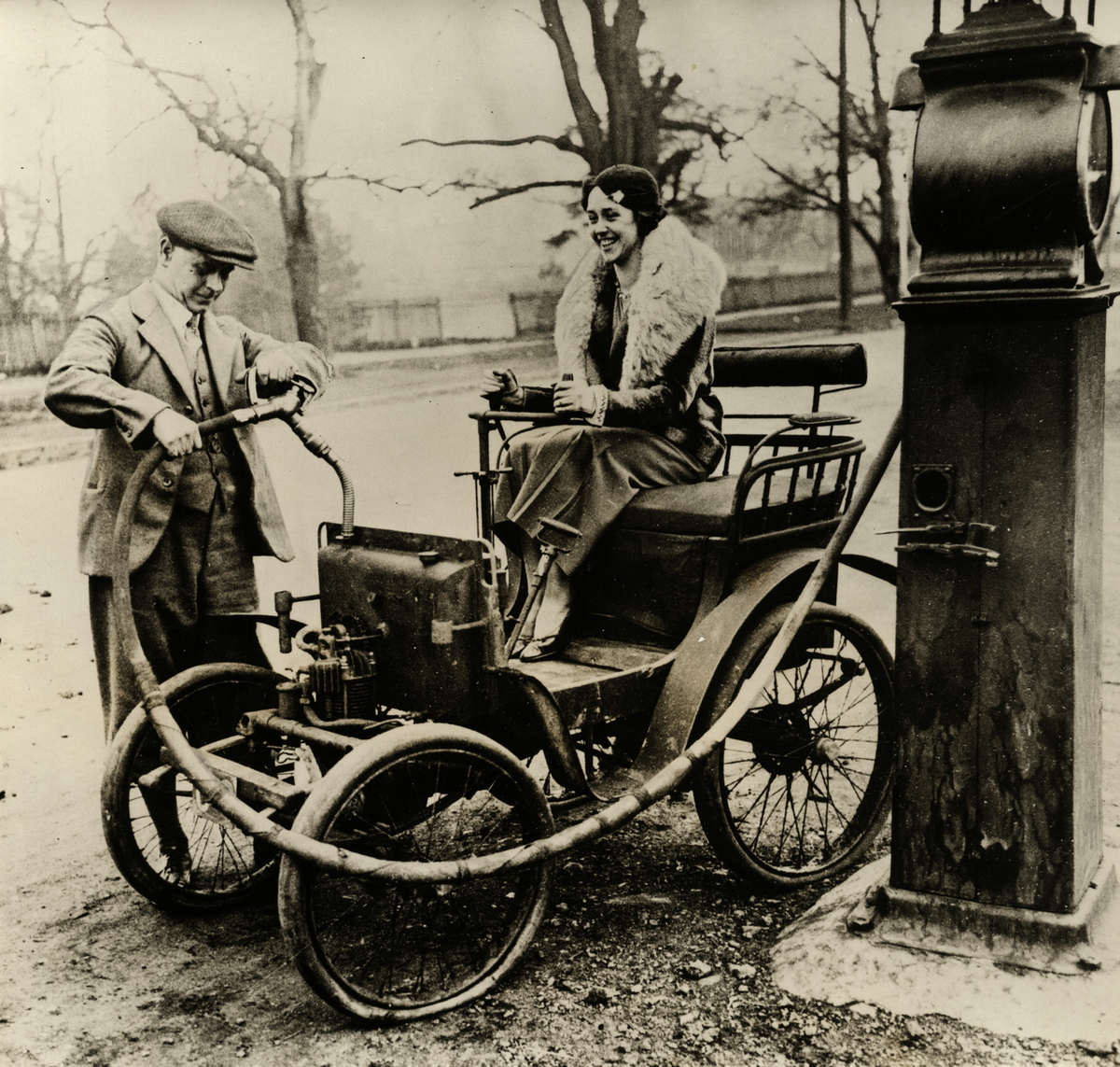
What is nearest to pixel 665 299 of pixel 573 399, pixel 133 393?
pixel 573 399

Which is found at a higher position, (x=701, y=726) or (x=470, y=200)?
(x=470, y=200)

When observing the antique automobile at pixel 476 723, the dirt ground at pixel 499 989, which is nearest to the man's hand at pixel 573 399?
the antique automobile at pixel 476 723

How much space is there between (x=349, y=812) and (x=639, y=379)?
1.72 metres

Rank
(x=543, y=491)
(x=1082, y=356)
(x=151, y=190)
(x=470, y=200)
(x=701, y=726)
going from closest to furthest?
(x=1082, y=356), (x=701, y=726), (x=543, y=491), (x=151, y=190), (x=470, y=200)

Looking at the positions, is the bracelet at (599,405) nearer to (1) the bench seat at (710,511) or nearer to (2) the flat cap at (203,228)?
(1) the bench seat at (710,511)

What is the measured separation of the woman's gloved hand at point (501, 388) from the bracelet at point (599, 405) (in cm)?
27

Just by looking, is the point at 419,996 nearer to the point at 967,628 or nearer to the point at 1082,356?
the point at 967,628

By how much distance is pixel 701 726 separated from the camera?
146 inches

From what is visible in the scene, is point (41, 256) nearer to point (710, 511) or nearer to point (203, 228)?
point (203, 228)

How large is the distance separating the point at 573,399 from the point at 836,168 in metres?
4.50

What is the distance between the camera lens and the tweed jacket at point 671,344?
409 centimetres

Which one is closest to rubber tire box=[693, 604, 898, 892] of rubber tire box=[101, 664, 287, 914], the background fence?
rubber tire box=[101, 664, 287, 914]

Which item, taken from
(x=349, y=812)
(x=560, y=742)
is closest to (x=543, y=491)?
(x=560, y=742)

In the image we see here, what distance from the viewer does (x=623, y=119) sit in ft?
24.2
